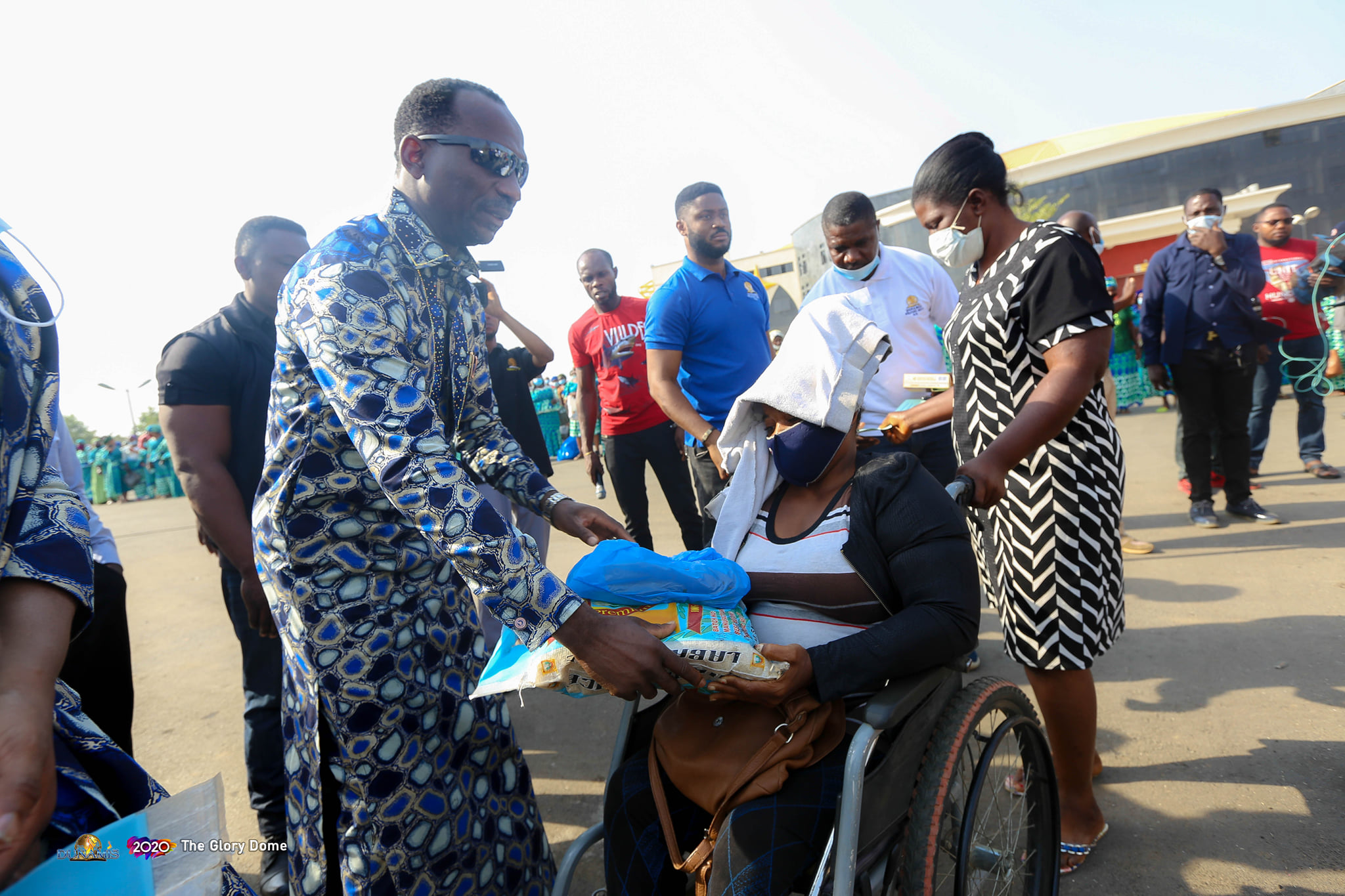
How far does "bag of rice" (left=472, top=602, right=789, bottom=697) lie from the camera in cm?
141

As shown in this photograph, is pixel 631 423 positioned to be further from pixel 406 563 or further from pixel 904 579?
pixel 904 579

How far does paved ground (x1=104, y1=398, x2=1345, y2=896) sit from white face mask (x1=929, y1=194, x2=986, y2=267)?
74.0 inches

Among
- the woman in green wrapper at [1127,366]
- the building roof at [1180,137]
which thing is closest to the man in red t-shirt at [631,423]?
the woman in green wrapper at [1127,366]

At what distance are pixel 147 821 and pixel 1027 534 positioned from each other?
2147 mm

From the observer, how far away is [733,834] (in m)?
1.44

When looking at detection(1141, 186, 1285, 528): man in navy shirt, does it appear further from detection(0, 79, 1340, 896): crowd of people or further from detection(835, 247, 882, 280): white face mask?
detection(0, 79, 1340, 896): crowd of people

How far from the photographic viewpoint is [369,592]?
1678 mm

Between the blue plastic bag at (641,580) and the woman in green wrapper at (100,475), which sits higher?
the blue plastic bag at (641,580)

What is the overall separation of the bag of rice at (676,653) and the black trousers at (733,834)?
9.9 inches

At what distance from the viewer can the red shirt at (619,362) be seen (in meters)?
4.67

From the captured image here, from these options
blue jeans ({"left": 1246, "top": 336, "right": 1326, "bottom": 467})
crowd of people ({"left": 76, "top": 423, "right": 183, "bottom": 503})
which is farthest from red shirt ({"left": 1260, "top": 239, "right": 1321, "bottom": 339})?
crowd of people ({"left": 76, "top": 423, "right": 183, "bottom": 503})

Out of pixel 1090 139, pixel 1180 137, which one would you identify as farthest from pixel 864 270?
pixel 1090 139

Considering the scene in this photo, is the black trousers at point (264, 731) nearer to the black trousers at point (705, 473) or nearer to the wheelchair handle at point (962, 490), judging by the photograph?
the black trousers at point (705, 473)

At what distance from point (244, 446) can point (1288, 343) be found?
26.0ft
